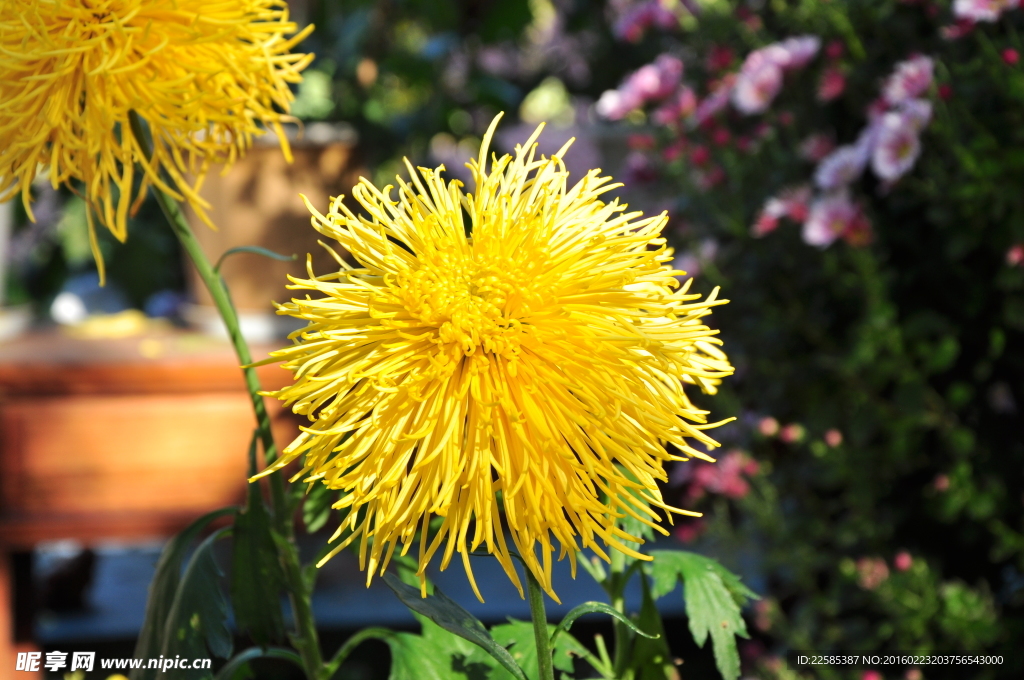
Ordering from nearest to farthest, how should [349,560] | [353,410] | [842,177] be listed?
[353,410] → [842,177] → [349,560]

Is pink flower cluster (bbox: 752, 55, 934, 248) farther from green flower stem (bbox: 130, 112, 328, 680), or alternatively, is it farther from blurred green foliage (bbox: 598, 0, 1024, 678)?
green flower stem (bbox: 130, 112, 328, 680)

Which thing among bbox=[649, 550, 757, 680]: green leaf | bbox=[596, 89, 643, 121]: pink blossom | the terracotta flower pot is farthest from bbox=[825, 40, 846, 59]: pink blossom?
bbox=[649, 550, 757, 680]: green leaf

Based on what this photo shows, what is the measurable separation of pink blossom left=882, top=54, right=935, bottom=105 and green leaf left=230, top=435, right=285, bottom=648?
100 cm

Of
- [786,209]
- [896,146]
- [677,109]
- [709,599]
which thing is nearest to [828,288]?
[786,209]

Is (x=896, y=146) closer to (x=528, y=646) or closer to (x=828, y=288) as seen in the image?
(x=828, y=288)

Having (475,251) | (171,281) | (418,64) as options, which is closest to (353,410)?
(475,251)

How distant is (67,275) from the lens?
238 centimetres

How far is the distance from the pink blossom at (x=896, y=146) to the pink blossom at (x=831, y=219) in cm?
7

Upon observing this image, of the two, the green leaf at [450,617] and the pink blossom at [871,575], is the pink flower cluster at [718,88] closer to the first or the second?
the pink blossom at [871,575]

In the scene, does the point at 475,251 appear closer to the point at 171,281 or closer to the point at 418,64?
the point at 418,64

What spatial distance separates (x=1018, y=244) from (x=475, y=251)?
A: 0.94m

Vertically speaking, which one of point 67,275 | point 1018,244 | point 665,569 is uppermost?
point 67,275

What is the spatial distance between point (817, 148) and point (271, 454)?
3.56 ft

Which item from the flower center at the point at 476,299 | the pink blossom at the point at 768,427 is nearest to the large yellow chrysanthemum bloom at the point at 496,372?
the flower center at the point at 476,299
